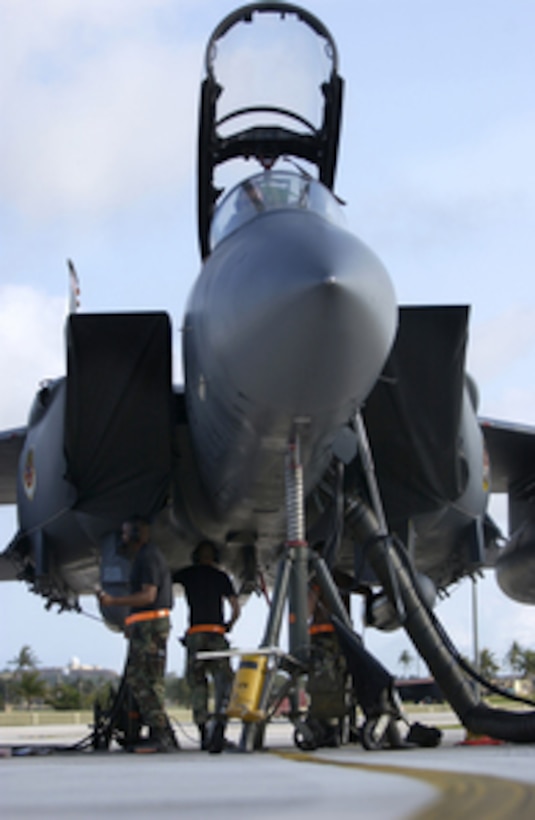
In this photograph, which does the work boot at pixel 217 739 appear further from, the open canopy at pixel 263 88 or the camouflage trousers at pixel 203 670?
the open canopy at pixel 263 88

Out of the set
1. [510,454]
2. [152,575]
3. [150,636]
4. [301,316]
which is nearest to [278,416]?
[301,316]

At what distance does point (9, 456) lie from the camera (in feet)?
38.2

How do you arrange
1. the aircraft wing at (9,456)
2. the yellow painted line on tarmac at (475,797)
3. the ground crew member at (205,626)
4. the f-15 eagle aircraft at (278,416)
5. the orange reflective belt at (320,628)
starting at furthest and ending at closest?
the aircraft wing at (9,456) < the ground crew member at (205,626) < the orange reflective belt at (320,628) < the f-15 eagle aircraft at (278,416) < the yellow painted line on tarmac at (475,797)

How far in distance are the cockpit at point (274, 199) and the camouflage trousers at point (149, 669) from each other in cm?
268

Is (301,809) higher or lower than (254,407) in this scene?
lower

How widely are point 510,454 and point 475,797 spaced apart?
10.1 metres

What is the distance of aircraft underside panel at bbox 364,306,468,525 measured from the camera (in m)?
7.80

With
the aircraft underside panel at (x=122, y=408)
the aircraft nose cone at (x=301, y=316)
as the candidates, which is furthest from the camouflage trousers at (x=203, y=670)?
the aircraft nose cone at (x=301, y=316)

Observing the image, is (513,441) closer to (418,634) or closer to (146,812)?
(418,634)

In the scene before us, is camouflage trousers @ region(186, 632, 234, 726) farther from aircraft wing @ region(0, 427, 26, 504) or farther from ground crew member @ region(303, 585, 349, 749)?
aircraft wing @ region(0, 427, 26, 504)

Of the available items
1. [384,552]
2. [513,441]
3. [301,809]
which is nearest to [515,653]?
[513,441]

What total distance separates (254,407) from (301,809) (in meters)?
4.21

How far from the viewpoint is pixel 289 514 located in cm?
645

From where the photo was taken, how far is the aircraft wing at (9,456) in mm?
11133
